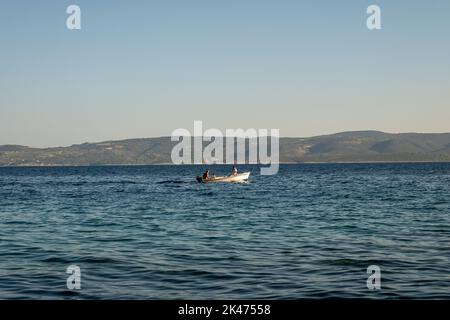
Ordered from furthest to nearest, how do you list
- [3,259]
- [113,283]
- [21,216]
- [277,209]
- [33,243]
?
[277,209], [21,216], [33,243], [3,259], [113,283]

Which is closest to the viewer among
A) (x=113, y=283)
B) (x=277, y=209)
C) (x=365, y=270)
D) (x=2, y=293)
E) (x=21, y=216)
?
(x=2, y=293)

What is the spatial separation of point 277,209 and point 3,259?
92.2 feet

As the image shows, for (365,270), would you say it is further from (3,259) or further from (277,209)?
(277,209)

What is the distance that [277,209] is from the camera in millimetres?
48719

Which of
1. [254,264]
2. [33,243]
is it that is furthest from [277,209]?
[254,264]

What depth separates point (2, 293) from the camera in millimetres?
17516
